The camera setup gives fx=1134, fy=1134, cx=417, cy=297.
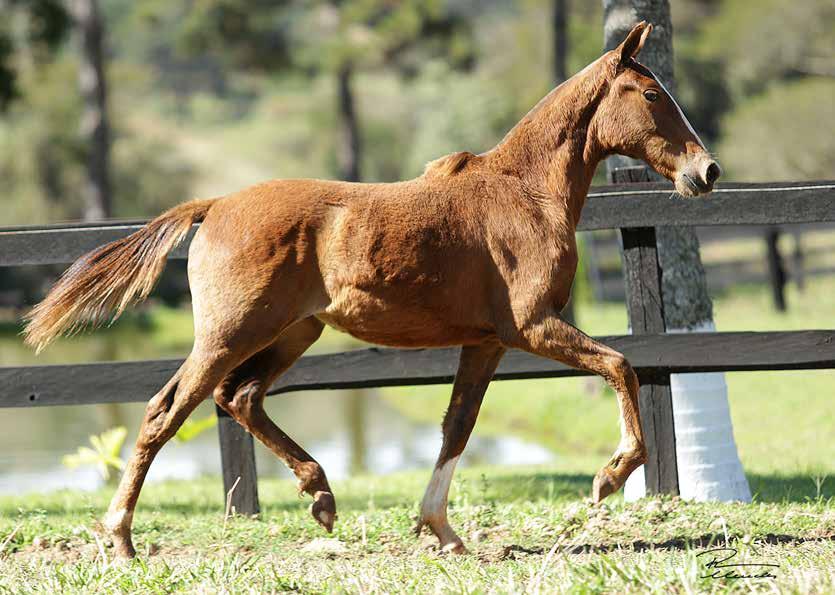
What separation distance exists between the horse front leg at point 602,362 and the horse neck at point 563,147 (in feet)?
2.10

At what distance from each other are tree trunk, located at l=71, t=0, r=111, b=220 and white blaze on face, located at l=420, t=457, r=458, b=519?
18.7 metres

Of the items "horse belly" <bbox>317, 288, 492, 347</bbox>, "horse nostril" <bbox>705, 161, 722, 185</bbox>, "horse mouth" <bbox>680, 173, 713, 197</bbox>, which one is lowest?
"horse belly" <bbox>317, 288, 492, 347</bbox>

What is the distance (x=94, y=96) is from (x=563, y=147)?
63.5 ft

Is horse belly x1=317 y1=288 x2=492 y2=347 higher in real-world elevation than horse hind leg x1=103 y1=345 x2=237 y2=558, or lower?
higher

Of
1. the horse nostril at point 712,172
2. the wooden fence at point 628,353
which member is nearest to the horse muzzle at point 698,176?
the horse nostril at point 712,172

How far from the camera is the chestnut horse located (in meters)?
4.70

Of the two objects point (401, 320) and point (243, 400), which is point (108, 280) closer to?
point (243, 400)

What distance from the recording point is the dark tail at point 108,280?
16.2 ft

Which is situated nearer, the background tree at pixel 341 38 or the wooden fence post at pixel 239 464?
the wooden fence post at pixel 239 464

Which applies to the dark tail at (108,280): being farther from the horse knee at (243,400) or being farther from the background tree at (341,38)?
the background tree at (341,38)

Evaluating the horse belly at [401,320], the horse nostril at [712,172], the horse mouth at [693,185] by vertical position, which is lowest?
the horse belly at [401,320]

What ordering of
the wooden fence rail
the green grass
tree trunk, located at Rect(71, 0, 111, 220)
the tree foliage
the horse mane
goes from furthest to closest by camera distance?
tree trunk, located at Rect(71, 0, 111, 220) → the tree foliage → the wooden fence rail → the horse mane → the green grass
